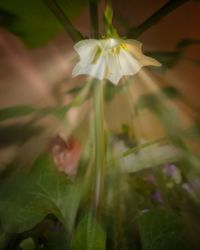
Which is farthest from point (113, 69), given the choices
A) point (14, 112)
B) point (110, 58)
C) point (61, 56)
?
point (61, 56)

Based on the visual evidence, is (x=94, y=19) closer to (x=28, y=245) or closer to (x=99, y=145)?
(x=99, y=145)

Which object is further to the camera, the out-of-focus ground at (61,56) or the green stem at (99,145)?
the out-of-focus ground at (61,56)

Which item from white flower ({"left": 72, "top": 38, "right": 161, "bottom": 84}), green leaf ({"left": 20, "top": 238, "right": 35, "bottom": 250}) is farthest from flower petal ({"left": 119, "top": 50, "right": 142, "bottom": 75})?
green leaf ({"left": 20, "top": 238, "right": 35, "bottom": 250})

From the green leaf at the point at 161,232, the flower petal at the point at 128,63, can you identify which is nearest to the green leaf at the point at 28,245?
the green leaf at the point at 161,232

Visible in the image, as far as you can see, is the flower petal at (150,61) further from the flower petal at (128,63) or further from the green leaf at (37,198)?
the green leaf at (37,198)

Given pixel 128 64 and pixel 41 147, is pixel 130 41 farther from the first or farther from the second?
pixel 41 147
